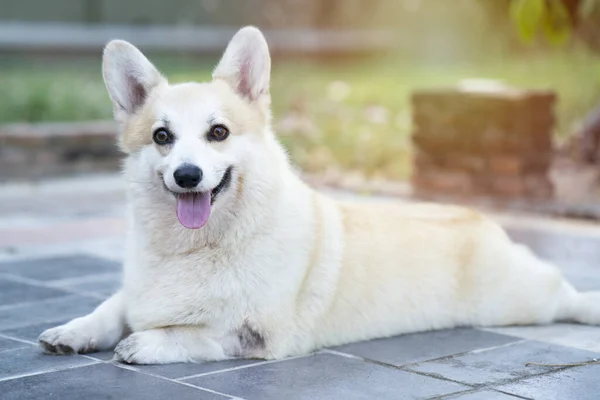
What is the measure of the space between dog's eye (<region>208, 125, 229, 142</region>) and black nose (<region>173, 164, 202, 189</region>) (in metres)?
0.24

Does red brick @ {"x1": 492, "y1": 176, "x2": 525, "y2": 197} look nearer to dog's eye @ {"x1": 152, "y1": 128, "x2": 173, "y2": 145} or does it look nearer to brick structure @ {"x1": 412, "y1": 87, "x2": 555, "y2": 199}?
brick structure @ {"x1": 412, "y1": 87, "x2": 555, "y2": 199}

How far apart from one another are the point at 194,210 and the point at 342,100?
11.2m

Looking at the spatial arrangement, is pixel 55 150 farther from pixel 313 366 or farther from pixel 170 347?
pixel 313 366

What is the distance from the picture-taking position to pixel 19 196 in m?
9.37

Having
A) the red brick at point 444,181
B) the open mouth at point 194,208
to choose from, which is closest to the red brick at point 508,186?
the red brick at point 444,181

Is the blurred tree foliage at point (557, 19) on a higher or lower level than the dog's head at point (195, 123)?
higher

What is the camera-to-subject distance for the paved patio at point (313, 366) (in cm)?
380

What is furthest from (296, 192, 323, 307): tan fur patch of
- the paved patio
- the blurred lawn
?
the blurred lawn

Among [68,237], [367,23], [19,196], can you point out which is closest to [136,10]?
[367,23]

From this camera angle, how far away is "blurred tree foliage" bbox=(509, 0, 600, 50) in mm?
7602

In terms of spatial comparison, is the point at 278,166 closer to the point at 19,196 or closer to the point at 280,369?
the point at 280,369

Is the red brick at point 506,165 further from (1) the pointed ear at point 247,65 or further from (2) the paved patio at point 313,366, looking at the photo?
(1) the pointed ear at point 247,65

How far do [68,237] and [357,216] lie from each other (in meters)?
3.26

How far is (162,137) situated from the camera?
13.6 ft
